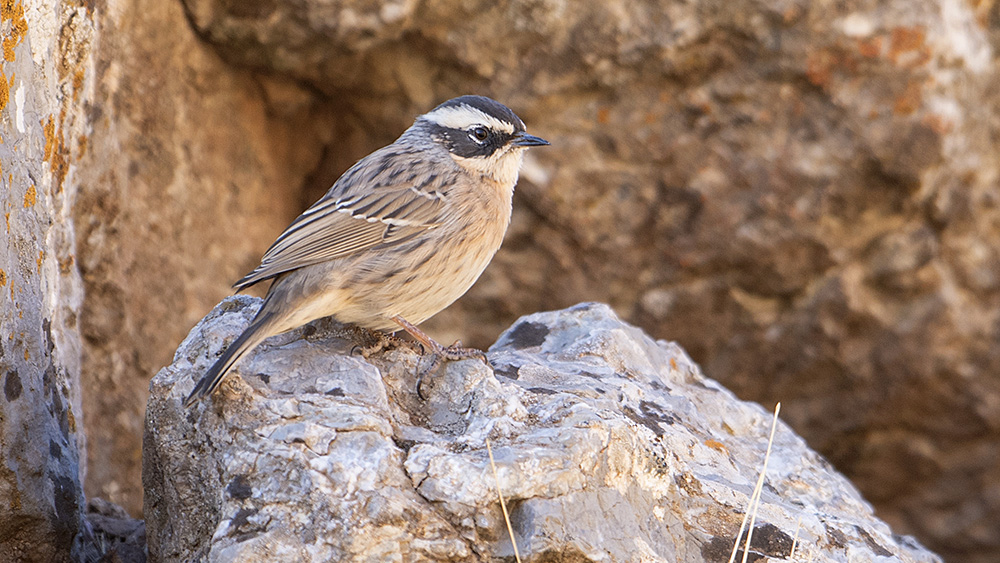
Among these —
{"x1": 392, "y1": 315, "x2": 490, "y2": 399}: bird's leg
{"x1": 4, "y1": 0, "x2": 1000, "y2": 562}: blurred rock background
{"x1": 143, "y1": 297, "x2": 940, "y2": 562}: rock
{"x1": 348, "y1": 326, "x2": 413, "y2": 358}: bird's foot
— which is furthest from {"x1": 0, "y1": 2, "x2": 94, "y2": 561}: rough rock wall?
{"x1": 392, "y1": 315, "x2": 490, "y2": 399}: bird's leg

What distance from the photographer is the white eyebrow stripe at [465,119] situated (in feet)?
15.4

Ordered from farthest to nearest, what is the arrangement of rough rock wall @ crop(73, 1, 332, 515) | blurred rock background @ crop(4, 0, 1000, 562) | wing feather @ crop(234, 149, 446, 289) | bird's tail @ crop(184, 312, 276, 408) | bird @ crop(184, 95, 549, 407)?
1. blurred rock background @ crop(4, 0, 1000, 562)
2. rough rock wall @ crop(73, 1, 332, 515)
3. wing feather @ crop(234, 149, 446, 289)
4. bird @ crop(184, 95, 549, 407)
5. bird's tail @ crop(184, 312, 276, 408)

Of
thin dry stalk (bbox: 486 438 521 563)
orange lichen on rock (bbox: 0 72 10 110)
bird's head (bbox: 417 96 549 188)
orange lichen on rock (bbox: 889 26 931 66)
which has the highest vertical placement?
orange lichen on rock (bbox: 889 26 931 66)

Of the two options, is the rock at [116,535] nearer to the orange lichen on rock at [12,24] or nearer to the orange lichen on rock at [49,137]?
the orange lichen on rock at [49,137]

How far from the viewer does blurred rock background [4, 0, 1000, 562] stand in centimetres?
582

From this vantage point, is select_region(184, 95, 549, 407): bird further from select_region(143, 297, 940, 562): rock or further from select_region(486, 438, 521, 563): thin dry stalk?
select_region(486, 438, 521, 563): thin dry stalk

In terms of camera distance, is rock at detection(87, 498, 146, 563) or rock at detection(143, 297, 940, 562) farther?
rock at detection(87, 498, 146, 563)

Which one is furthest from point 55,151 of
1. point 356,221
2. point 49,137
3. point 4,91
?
point 356,221

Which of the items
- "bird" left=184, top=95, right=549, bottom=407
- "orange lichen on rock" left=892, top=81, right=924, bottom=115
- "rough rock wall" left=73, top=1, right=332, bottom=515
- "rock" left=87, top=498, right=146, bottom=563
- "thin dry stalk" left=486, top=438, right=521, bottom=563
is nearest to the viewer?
"thin dry stalk" left=486, top=438, right=521, bottom=563

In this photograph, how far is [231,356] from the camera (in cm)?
322

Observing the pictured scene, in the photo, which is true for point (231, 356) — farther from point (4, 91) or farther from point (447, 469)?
point (4, 91)

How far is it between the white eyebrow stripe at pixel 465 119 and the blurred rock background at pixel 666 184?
1.39 m

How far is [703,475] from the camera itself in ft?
11.8

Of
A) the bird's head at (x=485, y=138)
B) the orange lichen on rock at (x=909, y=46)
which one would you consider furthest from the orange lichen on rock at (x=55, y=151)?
the orange lichen on rock at (x=909, y=46)
